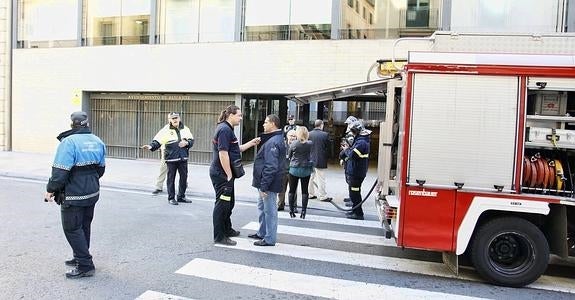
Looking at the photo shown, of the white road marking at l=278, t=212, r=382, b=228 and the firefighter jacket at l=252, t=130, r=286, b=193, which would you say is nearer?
the firefighter jacket at l=252, t=130, r=286, b=193

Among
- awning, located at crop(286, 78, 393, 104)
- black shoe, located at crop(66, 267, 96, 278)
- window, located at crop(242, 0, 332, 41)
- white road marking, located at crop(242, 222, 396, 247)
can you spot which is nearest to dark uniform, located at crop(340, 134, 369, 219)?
awning, located at crop(286, 78, 393, 104)

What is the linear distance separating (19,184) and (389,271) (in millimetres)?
9622

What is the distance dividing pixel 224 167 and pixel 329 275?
1927mm

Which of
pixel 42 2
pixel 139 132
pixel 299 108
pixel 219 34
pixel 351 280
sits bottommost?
pixel 351 280

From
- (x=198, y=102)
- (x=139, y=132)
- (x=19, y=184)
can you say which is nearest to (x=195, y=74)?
(x=198, y=102)

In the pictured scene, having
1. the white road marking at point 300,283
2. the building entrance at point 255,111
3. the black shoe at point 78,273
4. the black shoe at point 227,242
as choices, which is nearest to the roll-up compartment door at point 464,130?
the white road marking at point 300,283

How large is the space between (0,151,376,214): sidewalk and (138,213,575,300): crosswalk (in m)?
2.48

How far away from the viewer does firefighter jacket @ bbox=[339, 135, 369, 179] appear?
26.8 ft

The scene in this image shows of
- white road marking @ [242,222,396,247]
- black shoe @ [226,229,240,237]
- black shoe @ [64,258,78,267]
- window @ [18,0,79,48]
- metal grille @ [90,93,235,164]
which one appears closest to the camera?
black shoe @ [64,258,78,267]

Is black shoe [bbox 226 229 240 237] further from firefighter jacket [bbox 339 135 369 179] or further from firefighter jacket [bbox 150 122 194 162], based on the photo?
firefighter jacket [bbox 150 122 194 162]

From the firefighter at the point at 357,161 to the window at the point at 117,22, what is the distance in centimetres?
1127

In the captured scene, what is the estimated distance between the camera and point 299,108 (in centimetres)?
1681

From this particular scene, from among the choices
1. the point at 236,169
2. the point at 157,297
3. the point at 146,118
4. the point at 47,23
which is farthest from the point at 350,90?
the point at 47,23

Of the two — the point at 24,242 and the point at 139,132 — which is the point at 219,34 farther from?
the point at 24,242
